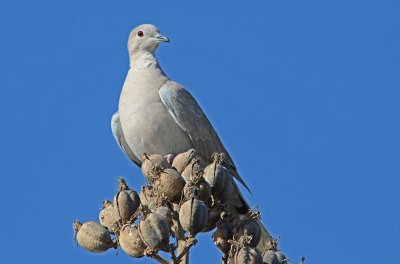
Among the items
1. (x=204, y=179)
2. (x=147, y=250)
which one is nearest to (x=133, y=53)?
(x=204, y=179)

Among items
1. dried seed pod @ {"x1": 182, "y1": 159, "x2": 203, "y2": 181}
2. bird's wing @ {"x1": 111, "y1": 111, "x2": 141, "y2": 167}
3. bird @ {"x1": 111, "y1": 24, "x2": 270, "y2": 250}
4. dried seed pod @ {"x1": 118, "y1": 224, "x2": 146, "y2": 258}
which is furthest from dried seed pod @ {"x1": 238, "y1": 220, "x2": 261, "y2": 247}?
bird's wing @ {"x1": 111, "y1": 111, "x2": 141, "y2": 167}

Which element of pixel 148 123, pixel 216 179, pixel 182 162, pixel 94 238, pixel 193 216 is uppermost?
pixel 148 123

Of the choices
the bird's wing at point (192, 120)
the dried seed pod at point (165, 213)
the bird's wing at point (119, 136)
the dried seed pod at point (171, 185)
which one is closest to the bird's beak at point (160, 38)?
the bird's wing at point (192, 120)

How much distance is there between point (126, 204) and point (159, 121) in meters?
3.77

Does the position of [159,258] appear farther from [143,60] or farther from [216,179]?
[143,60]

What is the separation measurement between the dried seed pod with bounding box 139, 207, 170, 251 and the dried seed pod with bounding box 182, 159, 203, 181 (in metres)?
0.76

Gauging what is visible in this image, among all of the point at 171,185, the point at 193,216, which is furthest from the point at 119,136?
the point at 193,216

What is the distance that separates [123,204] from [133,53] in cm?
531

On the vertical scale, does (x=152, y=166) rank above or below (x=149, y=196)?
above

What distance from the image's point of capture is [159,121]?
11906 millimetres

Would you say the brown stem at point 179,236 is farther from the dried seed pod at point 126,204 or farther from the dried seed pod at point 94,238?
the dried seed pod at point 94,238

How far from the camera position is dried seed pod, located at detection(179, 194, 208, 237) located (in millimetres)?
7859

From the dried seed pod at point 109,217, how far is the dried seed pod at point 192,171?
73 cm

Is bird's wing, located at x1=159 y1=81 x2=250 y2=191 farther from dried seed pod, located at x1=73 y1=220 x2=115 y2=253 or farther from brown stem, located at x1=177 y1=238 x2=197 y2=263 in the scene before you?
brown stem, located at x1=177 y1=238 x2=197 y2=263
